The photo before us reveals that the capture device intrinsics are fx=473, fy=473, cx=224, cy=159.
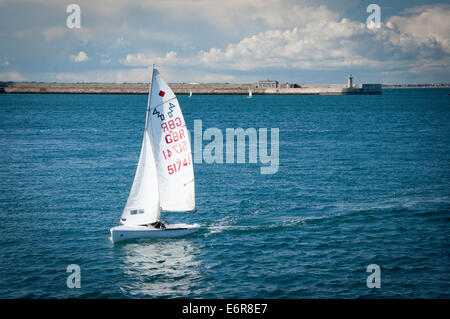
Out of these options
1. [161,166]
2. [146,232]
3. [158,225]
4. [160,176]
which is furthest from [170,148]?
[146,232]

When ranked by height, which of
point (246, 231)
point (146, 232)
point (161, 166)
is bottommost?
point (246, 231)

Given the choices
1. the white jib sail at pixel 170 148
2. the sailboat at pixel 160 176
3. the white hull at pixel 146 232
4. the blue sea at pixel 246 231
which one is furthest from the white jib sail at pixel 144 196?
the blue sea at pixel 246 231

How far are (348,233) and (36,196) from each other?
87.3 feet

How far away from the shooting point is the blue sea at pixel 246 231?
24359 mm

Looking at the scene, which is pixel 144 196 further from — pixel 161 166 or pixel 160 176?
pixel 161 166

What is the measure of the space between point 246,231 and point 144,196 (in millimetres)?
7379

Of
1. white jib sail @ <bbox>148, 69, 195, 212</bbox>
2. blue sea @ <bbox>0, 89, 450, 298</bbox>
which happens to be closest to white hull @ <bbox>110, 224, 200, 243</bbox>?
blue sea @ <bbox>0, 89, 450, 298</bbox>

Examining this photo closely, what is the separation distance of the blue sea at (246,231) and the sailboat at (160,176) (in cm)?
94

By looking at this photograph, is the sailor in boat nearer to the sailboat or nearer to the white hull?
the sailboat

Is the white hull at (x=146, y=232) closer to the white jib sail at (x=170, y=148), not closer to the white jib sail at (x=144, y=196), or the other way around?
the white jib sail at (x=144, y=196)

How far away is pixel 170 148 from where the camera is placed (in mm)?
29891
